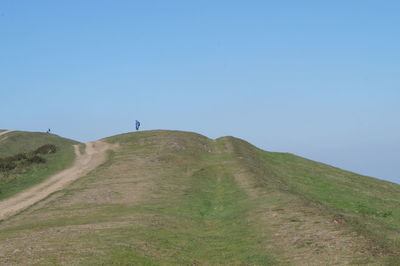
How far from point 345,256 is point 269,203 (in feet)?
45.6

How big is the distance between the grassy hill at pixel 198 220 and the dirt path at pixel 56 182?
161 cm

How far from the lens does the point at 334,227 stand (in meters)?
22.7

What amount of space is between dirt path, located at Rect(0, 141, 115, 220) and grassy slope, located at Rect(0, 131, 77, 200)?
1.11 m

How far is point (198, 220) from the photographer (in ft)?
98.0

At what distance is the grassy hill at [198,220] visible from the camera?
1935 centimetres

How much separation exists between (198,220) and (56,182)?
64.1 feet

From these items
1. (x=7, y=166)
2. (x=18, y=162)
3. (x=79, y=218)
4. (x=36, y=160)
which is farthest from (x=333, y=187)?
(x=7, y=166)

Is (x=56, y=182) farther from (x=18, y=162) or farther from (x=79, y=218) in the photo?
(x=79, y=218)

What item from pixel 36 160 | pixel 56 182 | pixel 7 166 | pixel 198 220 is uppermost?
pixel 36 160

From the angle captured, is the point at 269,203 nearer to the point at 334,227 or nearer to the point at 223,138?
the point at 334,227

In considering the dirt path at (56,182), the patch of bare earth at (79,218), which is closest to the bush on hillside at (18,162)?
the dirt path at (56,182)

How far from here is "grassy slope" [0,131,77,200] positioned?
43.4m

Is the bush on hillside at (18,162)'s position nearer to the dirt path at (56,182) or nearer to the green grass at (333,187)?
the dirt path at (56,182)

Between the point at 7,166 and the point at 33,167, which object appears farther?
the point at 7,166
